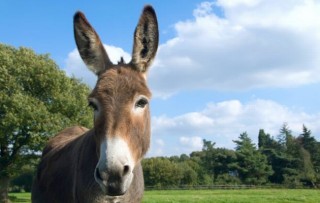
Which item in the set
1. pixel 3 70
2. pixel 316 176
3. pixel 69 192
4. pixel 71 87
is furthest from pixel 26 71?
pixel 316 176

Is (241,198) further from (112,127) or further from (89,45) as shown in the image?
(112,127)

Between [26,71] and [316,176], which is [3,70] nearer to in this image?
[26,71]

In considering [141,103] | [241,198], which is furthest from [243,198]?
[141,103]

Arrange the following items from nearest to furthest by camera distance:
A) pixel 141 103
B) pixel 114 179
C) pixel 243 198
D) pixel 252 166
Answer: pixel 114 179, pixel 141 103, pixel 243 198, pixel 252 166

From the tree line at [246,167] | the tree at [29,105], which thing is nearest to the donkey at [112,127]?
the tree at [29,105]

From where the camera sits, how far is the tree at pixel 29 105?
112ft

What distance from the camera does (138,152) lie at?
4.35 metres

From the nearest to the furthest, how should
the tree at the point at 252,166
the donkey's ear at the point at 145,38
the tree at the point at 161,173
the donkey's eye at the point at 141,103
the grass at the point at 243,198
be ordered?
the donkey's eye at the point at 141,103, the donkey's ear at the point at 145,38, the grass at the point at 243,198, the tree at the point at 161,173, the tree at the point at 252,166

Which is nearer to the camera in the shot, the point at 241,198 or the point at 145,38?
the point at 145,38

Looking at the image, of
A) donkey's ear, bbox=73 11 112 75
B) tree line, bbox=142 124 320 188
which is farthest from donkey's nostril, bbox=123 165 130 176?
tree line, bbox=142 124 320 188

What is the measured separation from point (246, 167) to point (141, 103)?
85.4m

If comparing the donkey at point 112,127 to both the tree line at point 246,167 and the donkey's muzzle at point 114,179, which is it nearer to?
the donkey's muzzle at point 114,179

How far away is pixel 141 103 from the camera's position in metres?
4.41

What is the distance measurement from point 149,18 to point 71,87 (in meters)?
35.2
